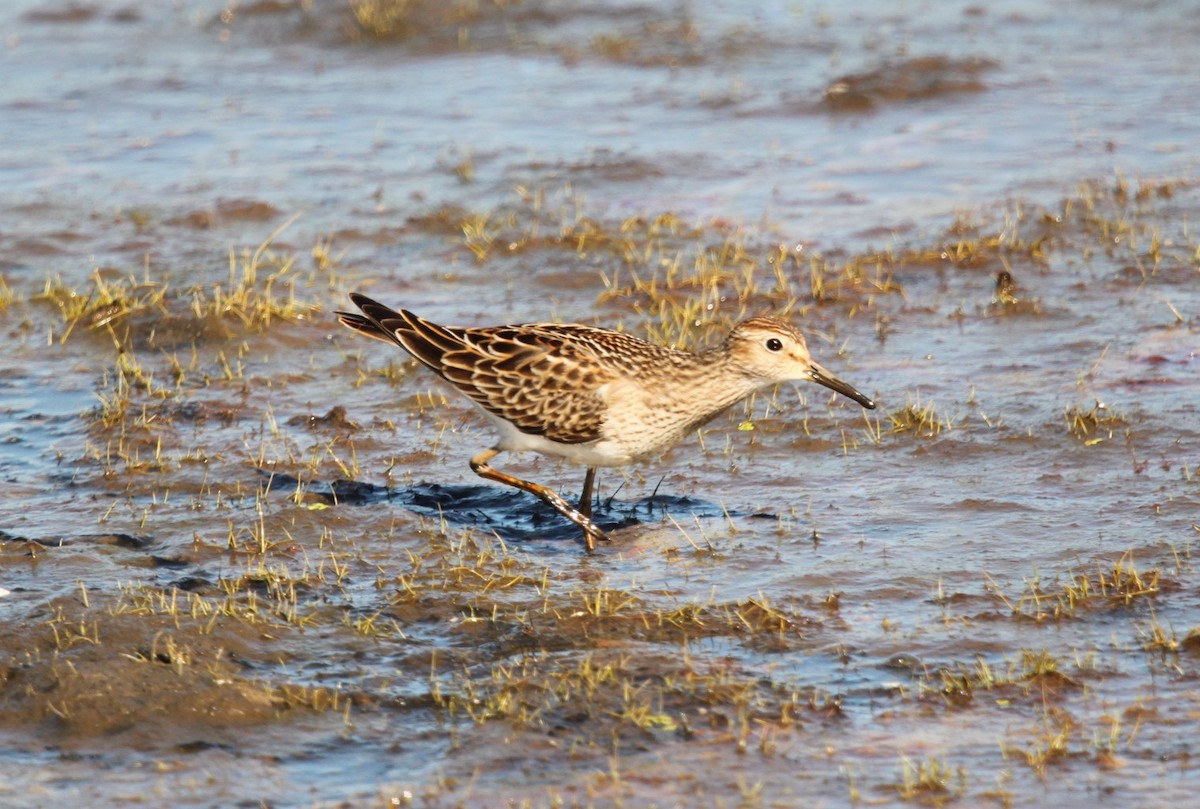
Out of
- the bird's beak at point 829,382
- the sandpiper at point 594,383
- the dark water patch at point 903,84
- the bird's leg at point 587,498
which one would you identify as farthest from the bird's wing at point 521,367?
the dark water patch at point 903,84

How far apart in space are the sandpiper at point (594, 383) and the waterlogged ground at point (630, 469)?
0.51 meters

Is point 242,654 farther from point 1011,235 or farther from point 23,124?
point 23,124

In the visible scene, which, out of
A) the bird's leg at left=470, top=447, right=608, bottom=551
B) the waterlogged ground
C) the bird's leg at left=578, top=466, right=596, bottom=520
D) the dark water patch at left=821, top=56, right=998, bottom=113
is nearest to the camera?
the waterlogged ground

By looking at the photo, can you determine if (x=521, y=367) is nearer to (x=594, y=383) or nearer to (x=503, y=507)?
(x=594, y=383)

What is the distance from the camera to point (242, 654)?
7770mm

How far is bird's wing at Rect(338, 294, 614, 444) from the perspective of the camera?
930 centimetres

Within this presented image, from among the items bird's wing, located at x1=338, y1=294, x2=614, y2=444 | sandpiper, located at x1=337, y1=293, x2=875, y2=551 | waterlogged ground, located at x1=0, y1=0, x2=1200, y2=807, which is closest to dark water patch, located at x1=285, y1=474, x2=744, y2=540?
waterlogged ground, located at x1=0, y1=0, x2=1200, y2=807

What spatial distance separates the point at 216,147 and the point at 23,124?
246cm

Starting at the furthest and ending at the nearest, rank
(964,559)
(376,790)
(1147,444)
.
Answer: (1147,444), (964,559), (376,790)

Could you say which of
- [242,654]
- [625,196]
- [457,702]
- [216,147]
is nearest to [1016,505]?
[457,702]

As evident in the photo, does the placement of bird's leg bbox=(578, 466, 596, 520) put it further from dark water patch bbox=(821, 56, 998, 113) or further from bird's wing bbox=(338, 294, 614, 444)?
dark water patch bbox=(821, 56, 998, 113)

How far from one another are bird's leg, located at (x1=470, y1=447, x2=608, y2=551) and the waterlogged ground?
111mm

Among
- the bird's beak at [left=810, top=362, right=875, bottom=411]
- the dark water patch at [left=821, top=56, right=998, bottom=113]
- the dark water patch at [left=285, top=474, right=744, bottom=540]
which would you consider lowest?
the dark water patch at [left=285, top=474, right=744, bottom=540]

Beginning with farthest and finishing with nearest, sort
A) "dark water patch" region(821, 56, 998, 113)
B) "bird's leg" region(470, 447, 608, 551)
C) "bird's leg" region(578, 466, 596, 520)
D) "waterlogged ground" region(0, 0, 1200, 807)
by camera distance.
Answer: "dark water patch" region(821, 56, 998, 113)
"bird's leg" region(578, 466, 596, 520)
"bird's leg" region(470, 447, 608, 551)
"waterlogged ground" region(0, 0, 1200, 807)
